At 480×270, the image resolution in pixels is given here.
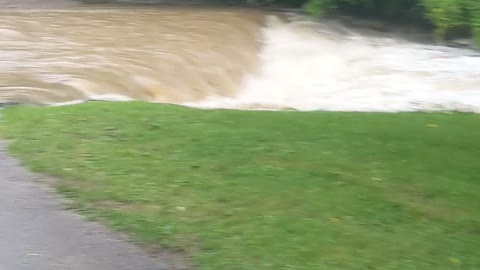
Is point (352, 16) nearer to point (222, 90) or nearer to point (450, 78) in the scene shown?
point (450, 78)

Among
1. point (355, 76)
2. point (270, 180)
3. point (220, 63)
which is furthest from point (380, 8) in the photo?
point (270, 180)

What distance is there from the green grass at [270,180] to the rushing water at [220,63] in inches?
115

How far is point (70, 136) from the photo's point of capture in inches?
278

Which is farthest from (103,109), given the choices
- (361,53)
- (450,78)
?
(361,53)

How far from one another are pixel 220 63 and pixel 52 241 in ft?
30.9

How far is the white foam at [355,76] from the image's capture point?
39.8ft

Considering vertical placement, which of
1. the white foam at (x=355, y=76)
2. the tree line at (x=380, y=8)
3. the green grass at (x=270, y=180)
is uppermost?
the green grass at (x=270, y=180)

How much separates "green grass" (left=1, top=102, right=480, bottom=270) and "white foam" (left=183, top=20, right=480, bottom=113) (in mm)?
3852

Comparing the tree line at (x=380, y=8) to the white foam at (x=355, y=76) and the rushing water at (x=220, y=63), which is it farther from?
the white foam at (x=355, y=76)

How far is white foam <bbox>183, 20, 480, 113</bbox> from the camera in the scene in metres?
12.1

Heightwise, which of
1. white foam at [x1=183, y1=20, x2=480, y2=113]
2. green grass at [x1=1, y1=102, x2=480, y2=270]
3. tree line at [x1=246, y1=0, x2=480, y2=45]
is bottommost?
white foam at [x1=183, y1=20, x2=480, y2=113]

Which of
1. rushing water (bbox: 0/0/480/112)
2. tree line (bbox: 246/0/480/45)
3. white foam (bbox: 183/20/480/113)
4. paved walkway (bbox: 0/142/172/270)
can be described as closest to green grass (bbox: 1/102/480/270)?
paved walkway (bbox: 0/142/172/270)

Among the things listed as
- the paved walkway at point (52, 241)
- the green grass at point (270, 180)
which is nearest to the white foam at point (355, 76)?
the green grass at point (270, 180)

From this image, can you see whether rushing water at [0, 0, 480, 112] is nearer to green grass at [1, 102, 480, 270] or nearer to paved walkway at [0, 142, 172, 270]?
green grass at [1, 102, 480, 270]
